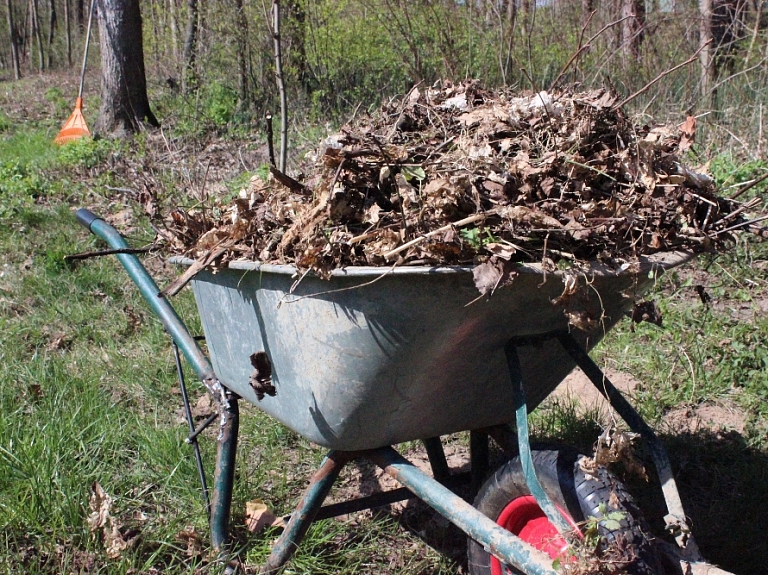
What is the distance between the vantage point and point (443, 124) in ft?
5.97

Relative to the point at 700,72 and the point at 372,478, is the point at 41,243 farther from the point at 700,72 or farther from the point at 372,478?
the point at 700,72

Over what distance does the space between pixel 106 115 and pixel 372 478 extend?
660 cm

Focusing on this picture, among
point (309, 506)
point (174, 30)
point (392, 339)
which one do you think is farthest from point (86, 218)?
point (174, 30)

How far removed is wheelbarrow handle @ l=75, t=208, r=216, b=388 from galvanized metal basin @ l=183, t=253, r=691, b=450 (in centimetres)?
34

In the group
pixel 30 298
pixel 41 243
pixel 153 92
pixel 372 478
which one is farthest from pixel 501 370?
pixel 153 92

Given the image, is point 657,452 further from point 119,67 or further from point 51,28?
point 51,28

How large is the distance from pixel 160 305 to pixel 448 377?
117 cm

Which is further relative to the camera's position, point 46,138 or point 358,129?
→ point 46,138

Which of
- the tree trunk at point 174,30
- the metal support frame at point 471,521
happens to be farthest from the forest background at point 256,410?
the tree trunk at point 174,30

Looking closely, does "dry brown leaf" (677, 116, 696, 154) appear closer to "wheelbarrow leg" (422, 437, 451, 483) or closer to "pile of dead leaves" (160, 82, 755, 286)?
"pile of dead leaves" (160, 82, 755, 286)

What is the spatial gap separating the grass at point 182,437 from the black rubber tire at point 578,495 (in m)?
0.64

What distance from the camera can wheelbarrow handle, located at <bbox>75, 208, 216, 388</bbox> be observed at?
2209mm

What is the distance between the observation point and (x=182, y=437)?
2.74m

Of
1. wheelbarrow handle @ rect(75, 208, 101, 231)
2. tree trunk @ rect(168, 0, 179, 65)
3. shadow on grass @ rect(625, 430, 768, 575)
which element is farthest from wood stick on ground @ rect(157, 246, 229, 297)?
tree trunk @ rect(168, 0, 179, 65)
